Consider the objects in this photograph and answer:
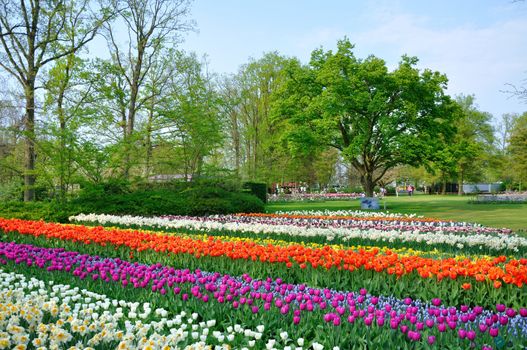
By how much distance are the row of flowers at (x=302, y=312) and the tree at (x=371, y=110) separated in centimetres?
1944

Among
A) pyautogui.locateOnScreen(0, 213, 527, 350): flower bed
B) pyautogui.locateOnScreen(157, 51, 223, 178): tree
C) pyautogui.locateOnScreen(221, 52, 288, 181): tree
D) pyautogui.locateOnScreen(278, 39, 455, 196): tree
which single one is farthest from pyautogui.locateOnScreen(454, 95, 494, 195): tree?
pyautogui.locateOnScreen(0, 213, 527, 350): flower bed

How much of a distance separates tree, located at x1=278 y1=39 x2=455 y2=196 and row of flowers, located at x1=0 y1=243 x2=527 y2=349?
63.8ft

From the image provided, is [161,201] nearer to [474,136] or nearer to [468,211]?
[468,211]

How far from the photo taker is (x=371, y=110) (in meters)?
23.3

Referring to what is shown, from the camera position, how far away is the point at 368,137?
2486 cm

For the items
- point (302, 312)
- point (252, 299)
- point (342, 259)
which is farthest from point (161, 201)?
point (302, 312)

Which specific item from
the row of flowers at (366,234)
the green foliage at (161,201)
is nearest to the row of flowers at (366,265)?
the row of flowers at (366,234)

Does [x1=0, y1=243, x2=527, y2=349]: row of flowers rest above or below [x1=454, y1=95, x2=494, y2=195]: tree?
below

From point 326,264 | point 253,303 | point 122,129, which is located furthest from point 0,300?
point 122,129

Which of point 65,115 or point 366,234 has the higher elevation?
point 65,115

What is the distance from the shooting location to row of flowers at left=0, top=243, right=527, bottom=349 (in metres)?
3.24

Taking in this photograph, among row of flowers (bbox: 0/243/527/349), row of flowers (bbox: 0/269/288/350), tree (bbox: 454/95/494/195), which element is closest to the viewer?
row of flowers (bbox: 0/269/288/350)

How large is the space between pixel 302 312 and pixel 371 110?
2064 centimetres

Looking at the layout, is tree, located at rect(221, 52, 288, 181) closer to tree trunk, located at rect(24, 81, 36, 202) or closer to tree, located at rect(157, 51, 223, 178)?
tree, located at rect(157, 51, 223, 178)
